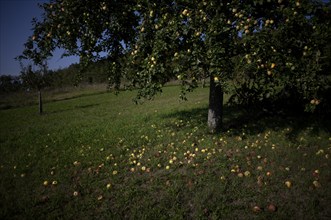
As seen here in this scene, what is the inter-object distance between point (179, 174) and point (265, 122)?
526 cm

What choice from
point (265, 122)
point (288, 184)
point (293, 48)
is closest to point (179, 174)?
point (288, 184)

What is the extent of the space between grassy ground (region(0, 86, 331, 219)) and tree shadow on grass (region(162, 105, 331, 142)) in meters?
0.04

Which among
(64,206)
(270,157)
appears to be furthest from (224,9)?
(64,206)

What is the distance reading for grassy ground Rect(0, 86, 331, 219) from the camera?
4422mm

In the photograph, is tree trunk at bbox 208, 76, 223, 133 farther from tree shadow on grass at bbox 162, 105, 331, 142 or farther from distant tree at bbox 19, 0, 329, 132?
distant tree at bbox 19, 0, 329, 132

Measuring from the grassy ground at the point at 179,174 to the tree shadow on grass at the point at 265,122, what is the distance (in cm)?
4

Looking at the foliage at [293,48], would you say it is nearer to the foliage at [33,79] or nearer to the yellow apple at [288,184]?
the yellow apple at [288,184]

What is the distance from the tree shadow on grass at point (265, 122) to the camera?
8.01 m

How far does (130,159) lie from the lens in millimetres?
6746

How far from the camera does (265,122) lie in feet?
29.8

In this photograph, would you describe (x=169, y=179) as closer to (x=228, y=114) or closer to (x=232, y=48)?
(x=232, y=48)

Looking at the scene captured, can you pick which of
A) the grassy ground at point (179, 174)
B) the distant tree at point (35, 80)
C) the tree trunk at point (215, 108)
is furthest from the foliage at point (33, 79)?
the tree trunk at point (215, 108)

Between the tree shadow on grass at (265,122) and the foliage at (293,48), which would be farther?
the tree shadow on grass at (265,122)

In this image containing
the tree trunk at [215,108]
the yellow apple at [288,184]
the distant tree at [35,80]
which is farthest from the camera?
the distant tree at [35,80]
